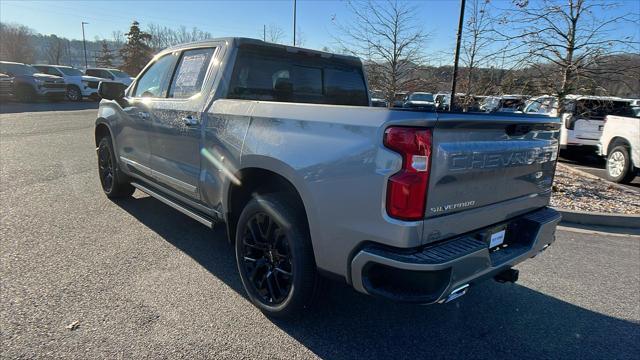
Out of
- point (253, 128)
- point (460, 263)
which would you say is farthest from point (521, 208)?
point (253, 128)

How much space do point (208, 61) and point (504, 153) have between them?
2642 mm

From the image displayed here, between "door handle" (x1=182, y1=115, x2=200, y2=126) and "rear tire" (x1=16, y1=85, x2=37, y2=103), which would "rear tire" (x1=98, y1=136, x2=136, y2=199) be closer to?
"door handle" (x1=182, y1=115, x2=200, y2=126)

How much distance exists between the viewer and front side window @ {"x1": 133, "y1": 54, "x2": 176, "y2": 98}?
14.0 ft

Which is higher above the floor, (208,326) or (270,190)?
(270,190)

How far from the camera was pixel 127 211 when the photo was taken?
17.1 feet

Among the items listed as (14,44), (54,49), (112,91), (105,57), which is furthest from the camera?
(54,49)

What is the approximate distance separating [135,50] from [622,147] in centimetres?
5303

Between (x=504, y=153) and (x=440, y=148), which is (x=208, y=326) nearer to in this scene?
(x=440, y=148)

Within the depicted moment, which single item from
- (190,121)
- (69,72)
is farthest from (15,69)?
(190,121)

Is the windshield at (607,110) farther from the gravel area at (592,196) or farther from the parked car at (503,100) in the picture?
the gravel area at (592,196)

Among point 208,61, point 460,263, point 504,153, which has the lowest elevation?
point 460,263

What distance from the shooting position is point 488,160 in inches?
94.6

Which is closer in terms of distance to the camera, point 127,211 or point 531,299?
point 531,299

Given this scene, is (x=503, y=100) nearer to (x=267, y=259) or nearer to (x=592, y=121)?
(x=592, y=121)
